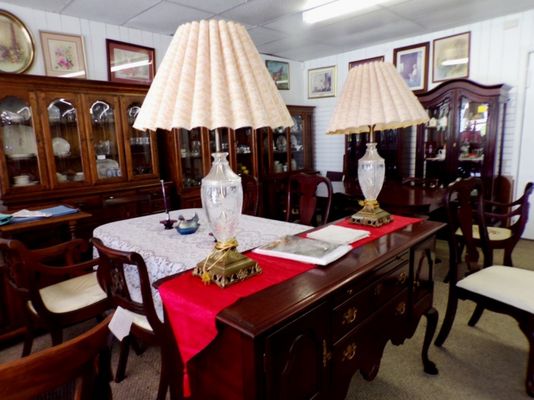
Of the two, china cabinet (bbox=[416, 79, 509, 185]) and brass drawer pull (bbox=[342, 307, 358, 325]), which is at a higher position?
china cabinet (bbox=[416, 79, 509, 185])

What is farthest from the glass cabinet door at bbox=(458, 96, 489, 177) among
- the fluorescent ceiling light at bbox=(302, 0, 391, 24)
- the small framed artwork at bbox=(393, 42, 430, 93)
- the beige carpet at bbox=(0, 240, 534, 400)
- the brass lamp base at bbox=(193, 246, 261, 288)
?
the brass lamp base at bbox=(193, 246, 261, 288)

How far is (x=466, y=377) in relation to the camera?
184 cm

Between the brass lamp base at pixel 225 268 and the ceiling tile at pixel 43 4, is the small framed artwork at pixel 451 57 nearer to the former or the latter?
the ceiling tile at pixel 43 4

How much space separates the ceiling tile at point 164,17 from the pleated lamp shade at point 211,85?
2.60 metres

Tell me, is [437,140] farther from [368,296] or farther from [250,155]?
[368,296]

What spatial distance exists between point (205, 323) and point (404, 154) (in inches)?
169

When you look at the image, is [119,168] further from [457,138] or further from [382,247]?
[457,138]

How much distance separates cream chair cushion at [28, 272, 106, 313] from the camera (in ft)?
5.96

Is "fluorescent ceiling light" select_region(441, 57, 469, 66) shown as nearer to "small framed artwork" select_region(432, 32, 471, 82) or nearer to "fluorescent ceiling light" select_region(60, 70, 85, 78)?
"small framed artwork" select_region(432, 32, 471, 82)

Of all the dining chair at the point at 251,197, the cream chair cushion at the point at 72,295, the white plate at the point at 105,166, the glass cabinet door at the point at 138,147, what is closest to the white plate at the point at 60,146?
the white plate at the point at 105,166

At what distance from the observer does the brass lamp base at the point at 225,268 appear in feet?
3.48

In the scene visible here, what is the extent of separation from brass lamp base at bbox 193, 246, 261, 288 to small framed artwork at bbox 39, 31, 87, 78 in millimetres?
3124

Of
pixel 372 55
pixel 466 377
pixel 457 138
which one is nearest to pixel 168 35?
pixel 372 55

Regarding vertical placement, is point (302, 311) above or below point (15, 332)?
above
